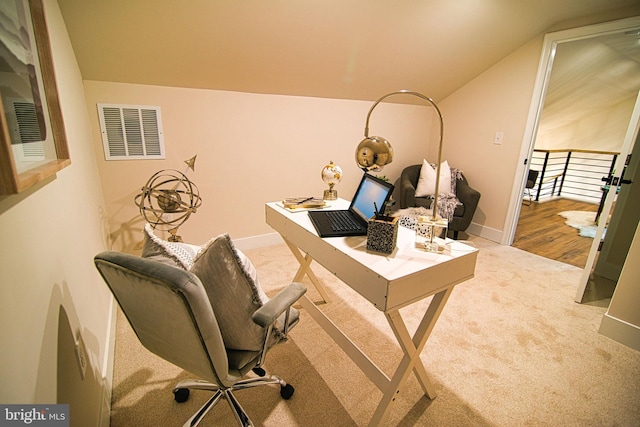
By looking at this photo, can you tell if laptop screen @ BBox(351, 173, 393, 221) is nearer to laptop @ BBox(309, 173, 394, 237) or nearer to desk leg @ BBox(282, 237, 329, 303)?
laptop @ BBox(309, 173, 394, 237)

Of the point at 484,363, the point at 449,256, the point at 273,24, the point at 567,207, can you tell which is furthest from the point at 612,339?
the point at 567,207

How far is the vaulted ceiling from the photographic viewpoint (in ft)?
6.30

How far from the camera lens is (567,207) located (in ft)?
16.9

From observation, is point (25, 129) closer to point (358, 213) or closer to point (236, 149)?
point (358, 213)

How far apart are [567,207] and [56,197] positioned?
266 inches

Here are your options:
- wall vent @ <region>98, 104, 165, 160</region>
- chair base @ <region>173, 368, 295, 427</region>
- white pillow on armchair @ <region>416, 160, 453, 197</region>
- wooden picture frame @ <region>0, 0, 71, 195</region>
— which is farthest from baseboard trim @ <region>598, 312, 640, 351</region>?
wall vent @ <region>98, 104, 165, 160</region>

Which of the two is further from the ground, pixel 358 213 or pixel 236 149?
pixel 236 149

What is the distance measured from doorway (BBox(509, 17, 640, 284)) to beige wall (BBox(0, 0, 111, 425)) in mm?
3964

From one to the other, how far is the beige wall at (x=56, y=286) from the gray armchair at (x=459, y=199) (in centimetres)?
311

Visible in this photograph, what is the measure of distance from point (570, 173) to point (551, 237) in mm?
3081

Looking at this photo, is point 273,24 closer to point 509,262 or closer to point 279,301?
point 279,301

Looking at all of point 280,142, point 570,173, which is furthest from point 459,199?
point 570,173

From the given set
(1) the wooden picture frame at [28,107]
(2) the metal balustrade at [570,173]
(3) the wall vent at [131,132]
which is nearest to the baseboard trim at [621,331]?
(1) the wooden picture frame at [28,107]

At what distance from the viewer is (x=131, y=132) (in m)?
2.45
